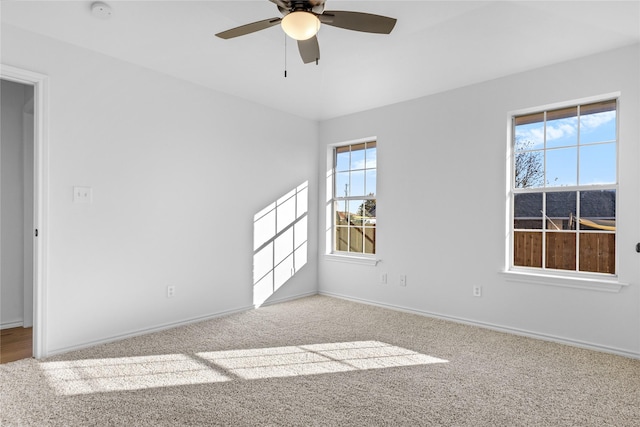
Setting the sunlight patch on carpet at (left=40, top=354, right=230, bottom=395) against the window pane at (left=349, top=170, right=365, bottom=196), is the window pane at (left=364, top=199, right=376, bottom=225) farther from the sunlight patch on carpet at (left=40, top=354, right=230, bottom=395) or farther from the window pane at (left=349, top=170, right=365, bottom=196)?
the sunlight patch on carpet at (left=40, top=354, right=230, bottom=395)

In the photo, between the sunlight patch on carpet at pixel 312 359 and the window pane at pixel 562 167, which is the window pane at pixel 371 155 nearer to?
the window pane at pixel 562 167

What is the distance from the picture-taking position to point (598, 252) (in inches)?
126

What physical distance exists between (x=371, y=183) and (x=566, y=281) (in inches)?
93.8

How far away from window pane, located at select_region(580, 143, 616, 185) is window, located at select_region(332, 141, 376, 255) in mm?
2210

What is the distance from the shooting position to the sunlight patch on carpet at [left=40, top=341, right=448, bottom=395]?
94.9 inches

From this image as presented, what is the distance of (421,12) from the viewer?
2.90 meters

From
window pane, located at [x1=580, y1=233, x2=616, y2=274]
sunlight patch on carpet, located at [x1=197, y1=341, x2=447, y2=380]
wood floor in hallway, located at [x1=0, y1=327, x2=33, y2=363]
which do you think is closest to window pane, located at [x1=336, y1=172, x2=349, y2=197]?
sunlight patch on carpet, located at [x1=197, y1=341, x2=447, y2=380]

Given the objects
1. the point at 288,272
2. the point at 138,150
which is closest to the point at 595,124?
the point at 288,272

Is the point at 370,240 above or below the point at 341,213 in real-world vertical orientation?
below

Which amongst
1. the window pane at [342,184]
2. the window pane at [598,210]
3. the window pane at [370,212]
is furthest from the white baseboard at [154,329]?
the window pane at [598,210]

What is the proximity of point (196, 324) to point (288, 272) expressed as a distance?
142cm

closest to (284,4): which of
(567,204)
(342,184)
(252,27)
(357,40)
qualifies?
(252,27)

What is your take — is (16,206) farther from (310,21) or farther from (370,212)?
(370,212)

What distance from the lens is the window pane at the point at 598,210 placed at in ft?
10.3
